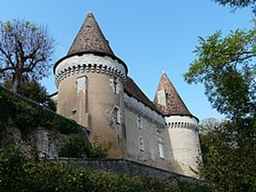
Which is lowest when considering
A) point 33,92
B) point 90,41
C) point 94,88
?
point 94,88

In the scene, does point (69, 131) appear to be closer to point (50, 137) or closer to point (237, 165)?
point (50, 137)

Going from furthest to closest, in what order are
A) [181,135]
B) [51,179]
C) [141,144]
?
[181,135] < [141,144] < [51,179]

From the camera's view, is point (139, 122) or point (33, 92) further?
point (139, 122)

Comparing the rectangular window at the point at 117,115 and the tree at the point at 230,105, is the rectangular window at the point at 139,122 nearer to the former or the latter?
the rectangular window at the point at 117,115

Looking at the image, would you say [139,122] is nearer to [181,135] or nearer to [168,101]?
[181,135]

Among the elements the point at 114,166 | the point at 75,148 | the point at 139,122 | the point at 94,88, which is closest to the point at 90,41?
the point at 94,88

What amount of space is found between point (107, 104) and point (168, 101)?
45.1 feet

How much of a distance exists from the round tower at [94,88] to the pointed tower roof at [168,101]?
10.6 meters

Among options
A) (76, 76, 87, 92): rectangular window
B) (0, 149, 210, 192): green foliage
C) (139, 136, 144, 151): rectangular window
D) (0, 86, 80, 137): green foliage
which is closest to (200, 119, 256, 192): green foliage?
(0, 149, 210, 192): green foliage

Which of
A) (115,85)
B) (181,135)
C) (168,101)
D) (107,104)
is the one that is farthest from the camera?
(168,101)

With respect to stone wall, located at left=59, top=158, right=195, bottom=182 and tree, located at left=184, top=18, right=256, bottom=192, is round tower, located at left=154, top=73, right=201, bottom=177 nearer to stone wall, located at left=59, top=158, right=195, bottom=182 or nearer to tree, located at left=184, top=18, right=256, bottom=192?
stone wall, located at left=59, top=158, right=195, bottom=182

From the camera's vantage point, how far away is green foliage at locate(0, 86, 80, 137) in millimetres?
18359

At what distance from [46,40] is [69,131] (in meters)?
10.5

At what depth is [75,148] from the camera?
20.9 metres
